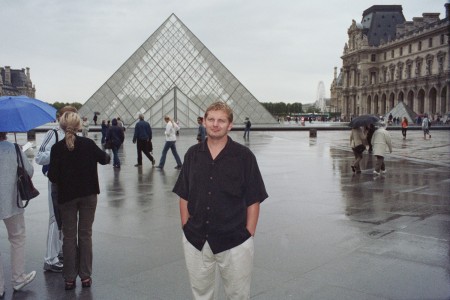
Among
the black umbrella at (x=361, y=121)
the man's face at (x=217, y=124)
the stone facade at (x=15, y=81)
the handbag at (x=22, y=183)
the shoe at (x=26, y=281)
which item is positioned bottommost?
the shoe at (x=26, y=281)

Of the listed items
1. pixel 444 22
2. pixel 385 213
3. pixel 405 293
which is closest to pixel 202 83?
pixel 385 213

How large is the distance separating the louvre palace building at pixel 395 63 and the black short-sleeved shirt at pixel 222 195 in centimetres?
7386

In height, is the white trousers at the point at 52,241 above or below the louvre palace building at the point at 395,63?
below

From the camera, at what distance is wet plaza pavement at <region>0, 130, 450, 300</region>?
4.19 m

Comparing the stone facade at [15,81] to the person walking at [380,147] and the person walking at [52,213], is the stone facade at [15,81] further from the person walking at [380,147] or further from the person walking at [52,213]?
the person walking at [52,213]

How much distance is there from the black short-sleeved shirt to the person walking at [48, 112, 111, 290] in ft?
5.44

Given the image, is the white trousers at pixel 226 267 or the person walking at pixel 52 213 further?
the person walking at pixel 52 213

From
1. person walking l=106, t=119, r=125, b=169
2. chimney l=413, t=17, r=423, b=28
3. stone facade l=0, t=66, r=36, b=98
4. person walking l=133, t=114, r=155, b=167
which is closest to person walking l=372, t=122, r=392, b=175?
person walking l=133, t=114, r=155, b=167

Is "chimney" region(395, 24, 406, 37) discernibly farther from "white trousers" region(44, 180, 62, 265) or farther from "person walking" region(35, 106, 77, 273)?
"white trousers" region(44, 180, 62, 265)

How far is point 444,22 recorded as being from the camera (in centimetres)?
7262

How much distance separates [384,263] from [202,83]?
128 ft

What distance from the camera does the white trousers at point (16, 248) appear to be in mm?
4258

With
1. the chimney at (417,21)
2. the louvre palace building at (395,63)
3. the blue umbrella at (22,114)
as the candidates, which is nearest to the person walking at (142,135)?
the blue umbrella at (22,114)

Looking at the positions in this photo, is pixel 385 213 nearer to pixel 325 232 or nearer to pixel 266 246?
pixel 325 232
